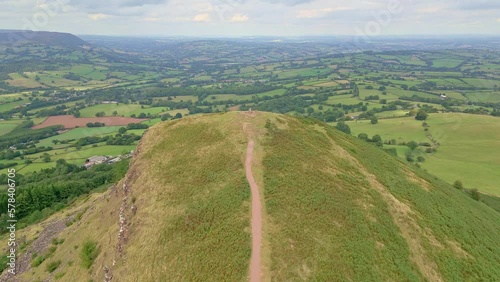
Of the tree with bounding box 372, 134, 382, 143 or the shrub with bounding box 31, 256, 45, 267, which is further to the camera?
the tree with bounding box 372, 134, 382, 143

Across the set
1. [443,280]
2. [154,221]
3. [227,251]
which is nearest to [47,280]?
[154,221]

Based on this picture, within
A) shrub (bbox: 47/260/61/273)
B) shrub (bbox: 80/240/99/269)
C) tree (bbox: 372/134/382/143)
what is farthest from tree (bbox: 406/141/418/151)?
shrub (bbox: 47/260/61/273)

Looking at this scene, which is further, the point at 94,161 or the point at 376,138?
the point at 94,161

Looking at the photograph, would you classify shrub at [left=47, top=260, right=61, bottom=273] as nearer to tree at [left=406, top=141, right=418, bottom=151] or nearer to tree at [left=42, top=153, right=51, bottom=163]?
tree at [left=42, top=153, right=51, bottom=163]

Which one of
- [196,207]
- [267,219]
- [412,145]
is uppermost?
[267,219]

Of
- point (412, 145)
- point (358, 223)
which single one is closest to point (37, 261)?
point (358, 223)

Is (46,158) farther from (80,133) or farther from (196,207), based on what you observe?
(196,207)
